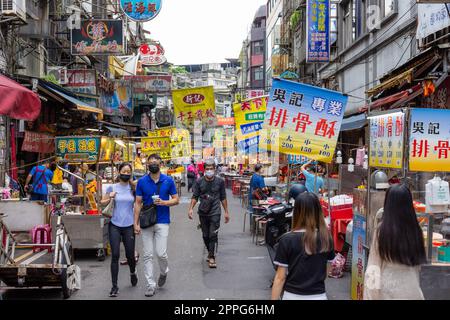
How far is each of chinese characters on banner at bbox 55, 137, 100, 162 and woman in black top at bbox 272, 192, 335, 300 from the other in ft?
25.6

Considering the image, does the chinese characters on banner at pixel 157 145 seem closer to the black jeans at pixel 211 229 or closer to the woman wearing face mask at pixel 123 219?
the black jeans at pixel 211 229

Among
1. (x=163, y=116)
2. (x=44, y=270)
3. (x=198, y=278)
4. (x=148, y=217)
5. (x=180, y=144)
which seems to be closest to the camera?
(x=44, y=270)

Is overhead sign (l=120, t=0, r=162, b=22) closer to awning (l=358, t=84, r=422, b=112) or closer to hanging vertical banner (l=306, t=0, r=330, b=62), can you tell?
hanging vertical banner (l=306, t=0, r=330, b=62)

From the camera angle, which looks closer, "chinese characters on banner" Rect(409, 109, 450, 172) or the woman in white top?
the woman in white top

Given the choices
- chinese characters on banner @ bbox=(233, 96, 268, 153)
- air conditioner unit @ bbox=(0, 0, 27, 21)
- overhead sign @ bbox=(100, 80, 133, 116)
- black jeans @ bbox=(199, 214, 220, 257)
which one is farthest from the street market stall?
overhead sign @ bbox=(100, 80, 133, 116)

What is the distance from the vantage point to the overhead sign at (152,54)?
4166 centimetres

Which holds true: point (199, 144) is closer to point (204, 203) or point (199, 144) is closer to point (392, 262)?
point (204, 203)

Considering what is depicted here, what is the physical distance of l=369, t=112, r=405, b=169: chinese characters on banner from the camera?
6.32 m

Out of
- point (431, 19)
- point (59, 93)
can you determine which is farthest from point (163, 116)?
point (431, 19)

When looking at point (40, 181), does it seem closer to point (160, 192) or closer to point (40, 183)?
point (40, 183)

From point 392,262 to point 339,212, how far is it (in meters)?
5.95

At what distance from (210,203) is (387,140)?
4.38 meters

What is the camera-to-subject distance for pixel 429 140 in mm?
6293
